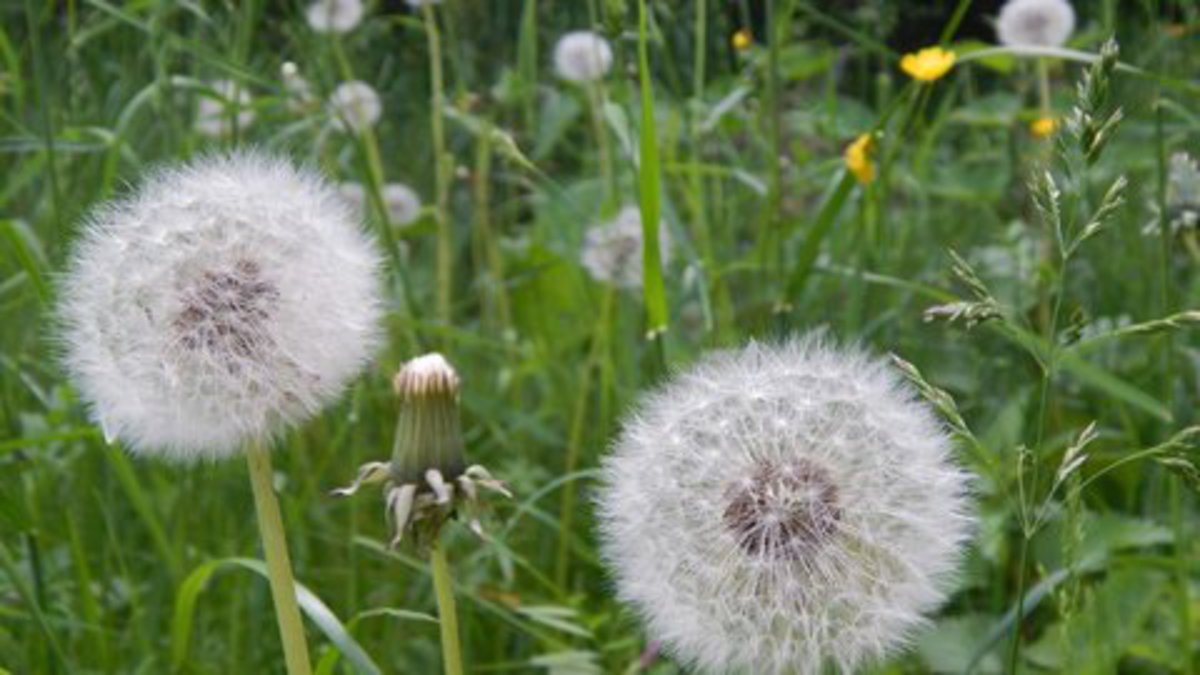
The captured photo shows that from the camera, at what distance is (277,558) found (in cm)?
157

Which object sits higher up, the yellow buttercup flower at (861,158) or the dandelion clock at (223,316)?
the dandelion clock at (223,316)

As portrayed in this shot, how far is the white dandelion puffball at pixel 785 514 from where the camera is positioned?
150 cm

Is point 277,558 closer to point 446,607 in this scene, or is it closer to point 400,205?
point 446,607

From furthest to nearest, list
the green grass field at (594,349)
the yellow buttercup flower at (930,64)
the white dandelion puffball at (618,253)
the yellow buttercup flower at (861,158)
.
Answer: the white dandelion puffball at (618,253) < the yellow buttercup flower at (930,64) < the yellow buttercup flower at (861,158) < the green grass field at (594,349)

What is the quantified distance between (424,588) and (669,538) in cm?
128

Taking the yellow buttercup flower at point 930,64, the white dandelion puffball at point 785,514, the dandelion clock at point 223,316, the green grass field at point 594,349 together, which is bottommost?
the green grass field at point 594,349

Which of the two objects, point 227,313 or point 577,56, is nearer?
point 227,313

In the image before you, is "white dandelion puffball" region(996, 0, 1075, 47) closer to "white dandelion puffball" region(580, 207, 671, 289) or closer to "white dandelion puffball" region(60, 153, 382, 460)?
"white dandelion puffball" region(580, 207, 671, 289)

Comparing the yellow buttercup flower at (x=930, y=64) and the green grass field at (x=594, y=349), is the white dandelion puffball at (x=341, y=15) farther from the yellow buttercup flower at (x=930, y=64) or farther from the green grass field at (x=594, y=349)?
the yellow buttercup flower at (x=930, y=64)

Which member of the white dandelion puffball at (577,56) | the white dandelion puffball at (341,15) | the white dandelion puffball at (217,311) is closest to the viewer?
the white dandelion puffball at (217,311)

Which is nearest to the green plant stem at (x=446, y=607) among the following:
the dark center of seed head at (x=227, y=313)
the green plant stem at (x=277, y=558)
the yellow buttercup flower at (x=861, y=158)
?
the green plant stem at (x=277, y=558)

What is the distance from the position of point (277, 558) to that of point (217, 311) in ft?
0.76

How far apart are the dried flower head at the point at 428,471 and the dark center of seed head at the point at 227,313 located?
0.15 metres

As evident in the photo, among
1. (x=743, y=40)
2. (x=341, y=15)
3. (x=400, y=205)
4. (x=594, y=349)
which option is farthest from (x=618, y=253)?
(x=341, y=15)
